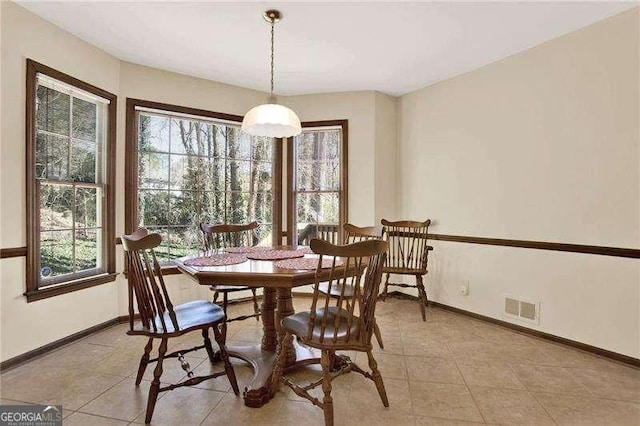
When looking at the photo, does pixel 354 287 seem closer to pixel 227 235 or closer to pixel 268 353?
pixel 268 353

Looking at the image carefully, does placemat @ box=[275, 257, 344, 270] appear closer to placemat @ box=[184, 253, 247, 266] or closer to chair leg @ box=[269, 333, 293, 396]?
placemat @ box=[184, 253, 247, 266]

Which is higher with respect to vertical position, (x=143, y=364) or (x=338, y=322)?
(x=338, y=322)

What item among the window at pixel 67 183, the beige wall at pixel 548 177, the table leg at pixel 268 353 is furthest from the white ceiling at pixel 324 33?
the table leg at pixel 268 353

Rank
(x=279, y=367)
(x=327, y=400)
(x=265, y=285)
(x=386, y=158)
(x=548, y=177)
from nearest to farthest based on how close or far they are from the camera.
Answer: (x=327, y=400) → (x=265, y=285) → (x=279, y=367) → (x=548, y=177) → (x=386, y=158)

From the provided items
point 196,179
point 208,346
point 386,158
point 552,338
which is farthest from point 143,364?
point 386,158

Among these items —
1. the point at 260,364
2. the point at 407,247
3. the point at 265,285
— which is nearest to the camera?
the point at 265,285

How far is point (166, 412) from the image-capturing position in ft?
5.99

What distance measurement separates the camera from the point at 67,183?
2.77 m

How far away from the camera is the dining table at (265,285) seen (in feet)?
5.87

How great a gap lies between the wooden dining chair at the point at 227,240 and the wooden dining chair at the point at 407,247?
1.38 m

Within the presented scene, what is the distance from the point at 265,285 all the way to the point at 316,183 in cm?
251

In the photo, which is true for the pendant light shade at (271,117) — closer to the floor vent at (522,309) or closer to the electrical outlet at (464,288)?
the electrical outlet at (464,288)

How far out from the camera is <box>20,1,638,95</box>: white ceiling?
238cm

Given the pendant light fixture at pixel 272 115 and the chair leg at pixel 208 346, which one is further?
the pendant light fixture at pixel 272 115
